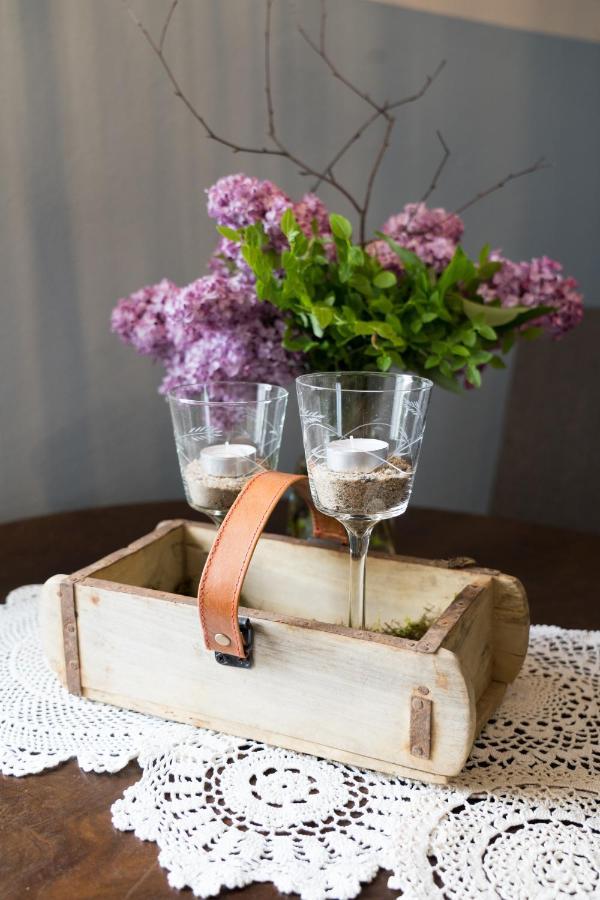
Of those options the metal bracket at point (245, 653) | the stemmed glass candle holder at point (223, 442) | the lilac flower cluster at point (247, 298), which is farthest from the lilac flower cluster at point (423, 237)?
the metal bracket at point (245, 653)

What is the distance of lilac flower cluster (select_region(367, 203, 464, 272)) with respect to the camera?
0.96 metres

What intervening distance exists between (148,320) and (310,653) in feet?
1.44

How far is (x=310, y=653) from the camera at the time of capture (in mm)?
711

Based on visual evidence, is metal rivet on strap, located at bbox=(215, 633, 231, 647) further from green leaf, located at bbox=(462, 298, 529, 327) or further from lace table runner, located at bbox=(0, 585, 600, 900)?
green leaf, located at bbox=(462, 298, 529, 327)

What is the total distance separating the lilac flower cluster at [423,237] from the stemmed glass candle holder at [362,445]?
248 millimetres

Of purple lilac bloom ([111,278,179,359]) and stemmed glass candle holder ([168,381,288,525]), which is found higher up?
purple lilac bloom ([111,278,179,359])

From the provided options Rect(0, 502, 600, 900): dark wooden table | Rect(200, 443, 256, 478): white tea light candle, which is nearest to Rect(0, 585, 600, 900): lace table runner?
Rect(0, 502, 600, 900): dark wooden table

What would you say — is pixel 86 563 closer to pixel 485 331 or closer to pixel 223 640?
pixel 223 640

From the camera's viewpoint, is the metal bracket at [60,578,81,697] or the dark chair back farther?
the dark chair back

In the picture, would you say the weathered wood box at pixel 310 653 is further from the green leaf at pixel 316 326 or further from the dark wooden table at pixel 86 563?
the green leaf at pixel 316 326

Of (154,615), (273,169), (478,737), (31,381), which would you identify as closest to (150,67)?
(273,169)

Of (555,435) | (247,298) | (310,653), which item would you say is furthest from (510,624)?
(555,435)

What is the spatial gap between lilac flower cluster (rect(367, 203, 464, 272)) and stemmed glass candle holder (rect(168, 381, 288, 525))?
225 millimetres

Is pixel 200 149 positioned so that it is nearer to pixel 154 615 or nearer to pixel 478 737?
pixel 154 615
